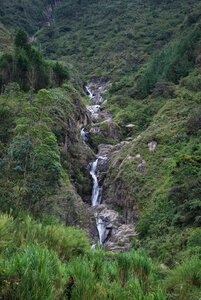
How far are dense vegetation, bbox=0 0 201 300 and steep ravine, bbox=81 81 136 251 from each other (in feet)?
2.93

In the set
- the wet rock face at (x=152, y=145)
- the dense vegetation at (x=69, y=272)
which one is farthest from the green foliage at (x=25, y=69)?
the dense vegetation at (x=69, y=272)

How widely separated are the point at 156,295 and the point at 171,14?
93.3 m

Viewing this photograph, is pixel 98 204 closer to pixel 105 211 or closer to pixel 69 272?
pixel 105 211

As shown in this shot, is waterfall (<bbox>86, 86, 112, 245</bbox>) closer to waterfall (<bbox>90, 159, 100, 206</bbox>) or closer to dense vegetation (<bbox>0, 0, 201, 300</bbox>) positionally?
waterfall (<bbox>90, 159, 100, 206</bbox>)

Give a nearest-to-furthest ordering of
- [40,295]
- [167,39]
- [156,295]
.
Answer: [40,295]
[156,295]
[167,39]

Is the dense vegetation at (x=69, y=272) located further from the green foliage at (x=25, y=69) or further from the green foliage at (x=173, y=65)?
the green foliage at (x=173, y=65)

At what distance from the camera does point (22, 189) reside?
15.0 meters

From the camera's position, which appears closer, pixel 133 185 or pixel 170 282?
pixel 170 282

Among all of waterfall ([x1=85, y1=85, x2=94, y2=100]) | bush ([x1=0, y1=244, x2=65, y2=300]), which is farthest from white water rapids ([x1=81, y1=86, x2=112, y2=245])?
waterfall ([x1=85, y1=85, x2=94, y2=100])

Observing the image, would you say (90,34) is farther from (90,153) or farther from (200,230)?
(200,230)

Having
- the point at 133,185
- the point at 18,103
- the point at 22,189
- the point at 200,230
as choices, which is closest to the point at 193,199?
the point at 200,230

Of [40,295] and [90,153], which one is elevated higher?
[90,153]

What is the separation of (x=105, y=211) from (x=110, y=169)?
20.4 ft

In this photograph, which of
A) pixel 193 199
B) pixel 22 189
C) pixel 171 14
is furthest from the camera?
pixel 171 14
